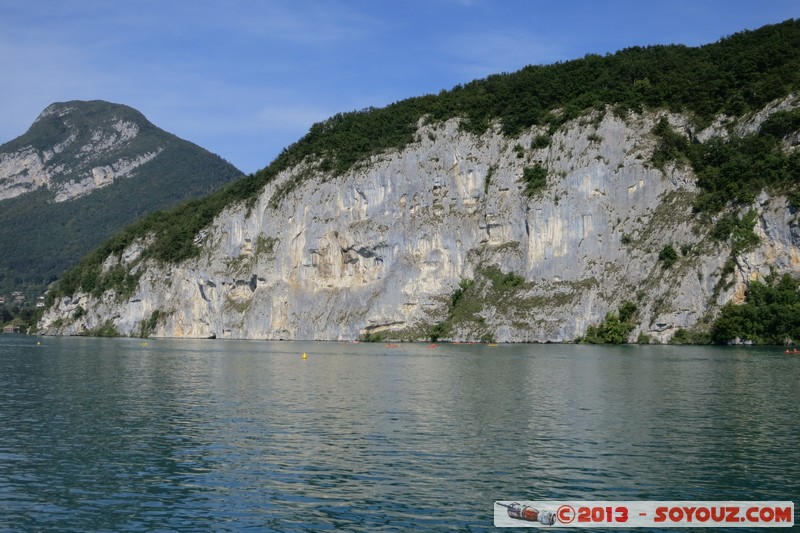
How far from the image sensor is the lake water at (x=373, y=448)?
2292 cm

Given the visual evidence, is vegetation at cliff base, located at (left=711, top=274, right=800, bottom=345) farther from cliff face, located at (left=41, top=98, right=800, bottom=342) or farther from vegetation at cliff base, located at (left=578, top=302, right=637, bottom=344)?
vegetation at cliff base, located at (left=578, top=302, right=637, bottom=344)

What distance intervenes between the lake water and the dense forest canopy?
83.8 metres

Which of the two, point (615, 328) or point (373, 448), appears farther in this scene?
point (615, 328)

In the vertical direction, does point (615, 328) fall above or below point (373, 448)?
above

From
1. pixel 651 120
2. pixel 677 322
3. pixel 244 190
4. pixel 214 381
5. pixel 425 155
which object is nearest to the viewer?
pixel 214 381

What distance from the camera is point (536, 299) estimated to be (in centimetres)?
13138

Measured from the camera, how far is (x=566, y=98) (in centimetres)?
15275

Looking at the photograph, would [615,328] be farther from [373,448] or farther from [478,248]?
[373,448]

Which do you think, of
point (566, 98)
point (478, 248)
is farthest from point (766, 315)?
point (566, 98)

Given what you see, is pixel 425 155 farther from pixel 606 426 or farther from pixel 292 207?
pixel 606 426

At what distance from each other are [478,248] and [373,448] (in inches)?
4570

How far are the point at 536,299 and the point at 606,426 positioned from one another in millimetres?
96507

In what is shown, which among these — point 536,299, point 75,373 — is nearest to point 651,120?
point 536,299

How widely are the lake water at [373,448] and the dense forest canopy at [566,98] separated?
8377 cm
